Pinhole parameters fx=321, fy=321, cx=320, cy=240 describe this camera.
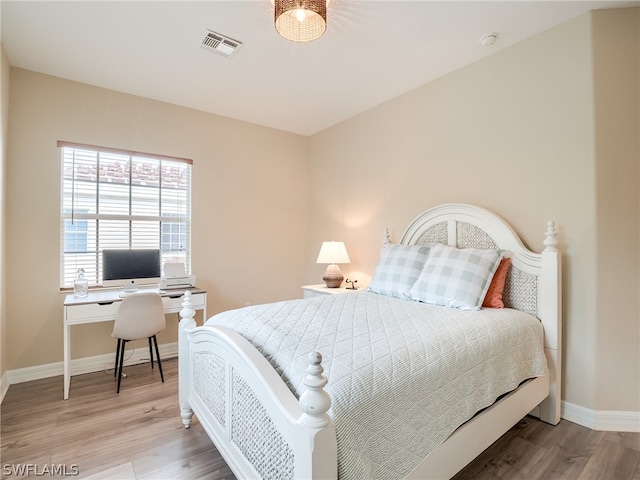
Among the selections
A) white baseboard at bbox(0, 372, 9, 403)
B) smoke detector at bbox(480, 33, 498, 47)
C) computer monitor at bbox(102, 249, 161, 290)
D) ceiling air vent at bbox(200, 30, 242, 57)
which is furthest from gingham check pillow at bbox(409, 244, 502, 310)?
white baseboard at bbox(0, 372, 9, 403)

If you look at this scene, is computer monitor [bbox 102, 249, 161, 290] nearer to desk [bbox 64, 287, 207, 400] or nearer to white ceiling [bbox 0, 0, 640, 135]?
desk [bbox 64, 287, 207, 400]

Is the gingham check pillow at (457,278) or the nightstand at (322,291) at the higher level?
the gingham check pillow at (457,278)

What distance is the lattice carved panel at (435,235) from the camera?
2781 millimetres

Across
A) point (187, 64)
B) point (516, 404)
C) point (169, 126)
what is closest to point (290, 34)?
point (187, 64)

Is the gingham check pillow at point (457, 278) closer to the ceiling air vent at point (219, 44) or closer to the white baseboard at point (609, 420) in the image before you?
the white baseboard at point (609, 420)

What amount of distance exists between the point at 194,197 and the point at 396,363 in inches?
119

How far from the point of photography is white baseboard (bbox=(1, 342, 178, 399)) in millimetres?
2703

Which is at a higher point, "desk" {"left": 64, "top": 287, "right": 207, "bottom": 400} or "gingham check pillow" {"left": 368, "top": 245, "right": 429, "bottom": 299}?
"gingham check pillow" {"left": 368, "top": 245, "right": 429, "bottom": 299}

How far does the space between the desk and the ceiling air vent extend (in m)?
2.05

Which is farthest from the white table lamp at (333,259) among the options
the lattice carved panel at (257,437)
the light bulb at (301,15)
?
the light bulb at (301,15)

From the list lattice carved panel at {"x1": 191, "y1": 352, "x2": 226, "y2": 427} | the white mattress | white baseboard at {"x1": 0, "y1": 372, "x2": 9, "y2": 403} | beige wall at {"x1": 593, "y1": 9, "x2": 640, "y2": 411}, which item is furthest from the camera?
white baseboard at {"x1": 0, "y1": 372, "x2": 9, "y2": 403}

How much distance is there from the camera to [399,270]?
2627 millimetres

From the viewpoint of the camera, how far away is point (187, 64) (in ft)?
8.80

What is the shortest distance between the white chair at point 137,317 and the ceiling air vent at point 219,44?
1991mm
